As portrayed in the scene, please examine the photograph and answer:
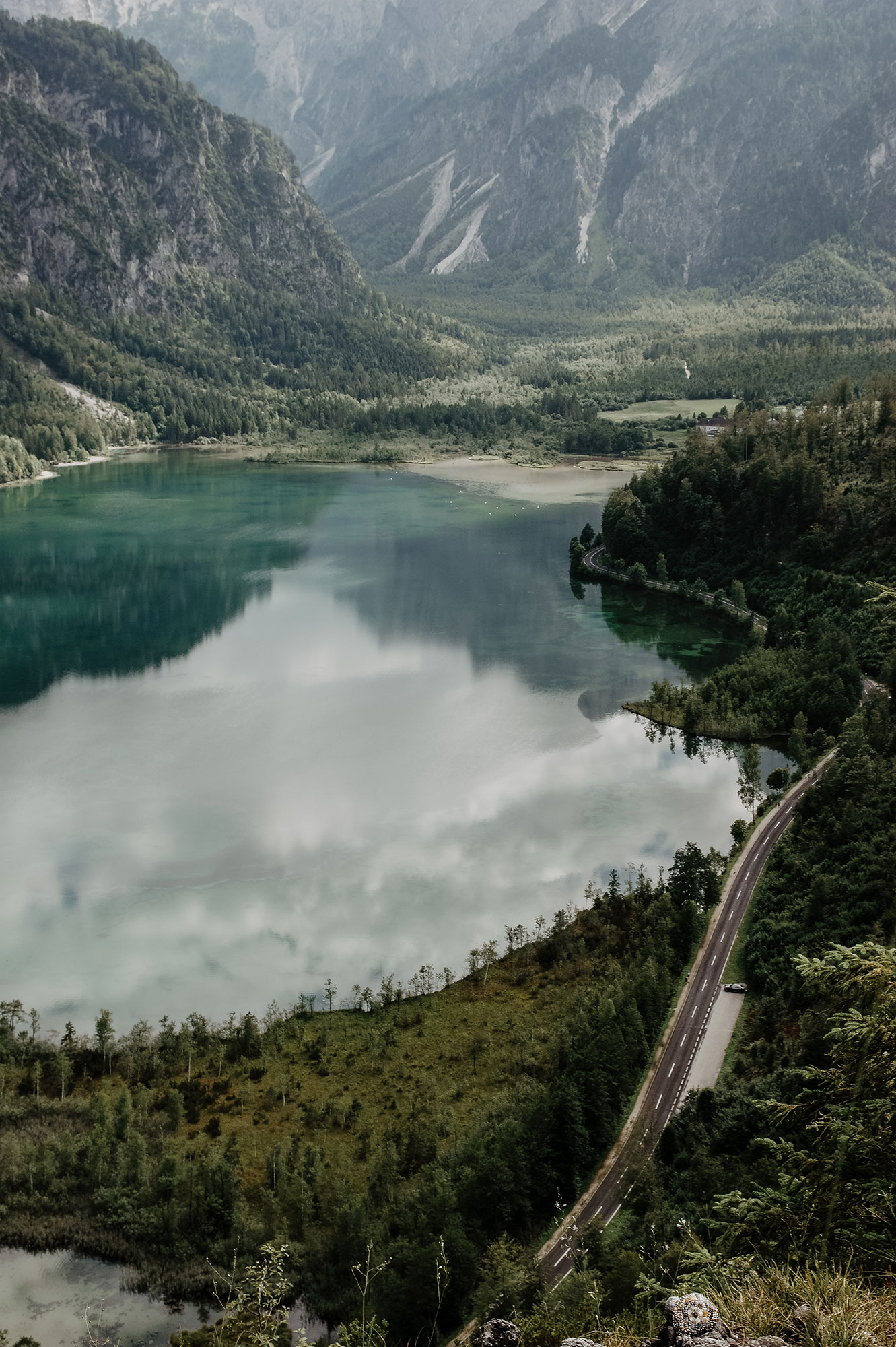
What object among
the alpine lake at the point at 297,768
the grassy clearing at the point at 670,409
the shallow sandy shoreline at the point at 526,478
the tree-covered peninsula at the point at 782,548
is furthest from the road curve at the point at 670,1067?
the grassy clearing at the point at 670,409

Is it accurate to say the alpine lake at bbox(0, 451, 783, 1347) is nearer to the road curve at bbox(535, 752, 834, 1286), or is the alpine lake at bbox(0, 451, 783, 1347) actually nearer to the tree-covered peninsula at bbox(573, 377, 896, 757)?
the tree-covered peninsula at bbox(573, 377, 896, 757)

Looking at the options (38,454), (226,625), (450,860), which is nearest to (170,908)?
(450,860)

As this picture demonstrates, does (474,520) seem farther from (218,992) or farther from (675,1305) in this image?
(675,1305)

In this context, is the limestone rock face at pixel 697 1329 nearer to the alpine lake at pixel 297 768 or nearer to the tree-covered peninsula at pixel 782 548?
the alpine lake at pixel 297 768

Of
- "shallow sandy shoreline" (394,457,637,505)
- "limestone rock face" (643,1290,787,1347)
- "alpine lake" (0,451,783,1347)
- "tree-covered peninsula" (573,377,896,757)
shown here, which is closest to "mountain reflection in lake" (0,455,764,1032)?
"alpine lake" (0,451,783,1347)

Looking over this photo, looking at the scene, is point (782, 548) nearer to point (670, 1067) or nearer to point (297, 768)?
point (297, 768)

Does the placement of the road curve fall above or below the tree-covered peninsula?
below
